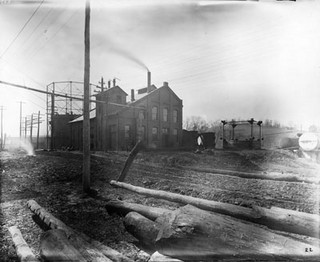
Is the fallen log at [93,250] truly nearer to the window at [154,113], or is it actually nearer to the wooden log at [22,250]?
the wooden log at [22,250]

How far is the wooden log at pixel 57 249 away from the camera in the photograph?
2.99 metres

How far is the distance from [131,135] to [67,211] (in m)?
22.5

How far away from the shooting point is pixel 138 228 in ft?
12.6

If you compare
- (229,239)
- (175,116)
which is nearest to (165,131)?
(175,116)

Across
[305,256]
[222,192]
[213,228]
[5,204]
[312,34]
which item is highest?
[312,34]

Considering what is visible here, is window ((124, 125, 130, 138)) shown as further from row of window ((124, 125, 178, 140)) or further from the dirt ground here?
the dirt ground

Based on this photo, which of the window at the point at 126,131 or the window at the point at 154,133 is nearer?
the window at the point at 126,131

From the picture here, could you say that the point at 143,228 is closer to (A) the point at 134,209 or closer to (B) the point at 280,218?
(A) the point at 134,209

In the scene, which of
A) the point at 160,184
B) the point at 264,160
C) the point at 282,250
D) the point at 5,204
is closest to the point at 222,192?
the point at 160,184

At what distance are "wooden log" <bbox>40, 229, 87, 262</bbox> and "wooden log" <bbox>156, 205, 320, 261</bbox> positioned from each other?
1.18m

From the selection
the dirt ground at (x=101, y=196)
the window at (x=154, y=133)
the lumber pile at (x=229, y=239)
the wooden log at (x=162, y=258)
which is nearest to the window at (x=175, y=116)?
the window at (x=154, y=133)

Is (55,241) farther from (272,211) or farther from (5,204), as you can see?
(5,204)

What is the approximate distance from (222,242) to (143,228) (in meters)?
1.45

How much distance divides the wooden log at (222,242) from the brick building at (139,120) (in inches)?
931
